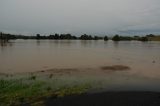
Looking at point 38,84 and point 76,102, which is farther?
point 38,84

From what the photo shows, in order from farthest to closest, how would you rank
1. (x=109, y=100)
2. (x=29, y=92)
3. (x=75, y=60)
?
1. (x=75, y=60)
2. (x=29, y=92)
3. (x=109, y=100)

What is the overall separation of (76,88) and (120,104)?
12.3ft

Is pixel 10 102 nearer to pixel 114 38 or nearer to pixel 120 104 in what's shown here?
pixel 120 104

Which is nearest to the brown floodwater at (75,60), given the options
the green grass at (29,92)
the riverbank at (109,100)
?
the green grass at (29,92)

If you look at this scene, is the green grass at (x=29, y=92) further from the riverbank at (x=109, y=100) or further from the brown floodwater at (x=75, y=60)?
the brown floodwater at (x=75, y=60)

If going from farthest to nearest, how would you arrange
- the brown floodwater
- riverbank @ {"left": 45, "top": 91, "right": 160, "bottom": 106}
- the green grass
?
1. the brown floodwater
2. the green grass
3. riverbank @ {"left": 45, "top": 91, "right": 160, "bottom": 106}

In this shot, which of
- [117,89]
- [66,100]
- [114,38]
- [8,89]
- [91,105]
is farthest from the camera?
[114,38]

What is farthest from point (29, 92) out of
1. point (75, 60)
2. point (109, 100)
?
point (75, 60)

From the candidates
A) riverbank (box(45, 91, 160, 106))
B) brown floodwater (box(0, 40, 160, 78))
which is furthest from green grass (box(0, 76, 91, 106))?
brown floodwater (box(0, 40, 160, 78))

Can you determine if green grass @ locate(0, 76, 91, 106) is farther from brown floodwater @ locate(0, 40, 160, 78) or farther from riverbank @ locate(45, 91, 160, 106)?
brown floodwater @ locate(0, 40, 160, 78)

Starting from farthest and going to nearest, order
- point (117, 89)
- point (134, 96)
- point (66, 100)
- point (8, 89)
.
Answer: point (117, 89) < point (8, 89) < point (134, 96) < point (66, 100)

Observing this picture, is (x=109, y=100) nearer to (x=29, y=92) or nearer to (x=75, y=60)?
(x=29, y=92)

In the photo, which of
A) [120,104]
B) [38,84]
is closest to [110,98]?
[120,104]

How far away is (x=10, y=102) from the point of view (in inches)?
376
